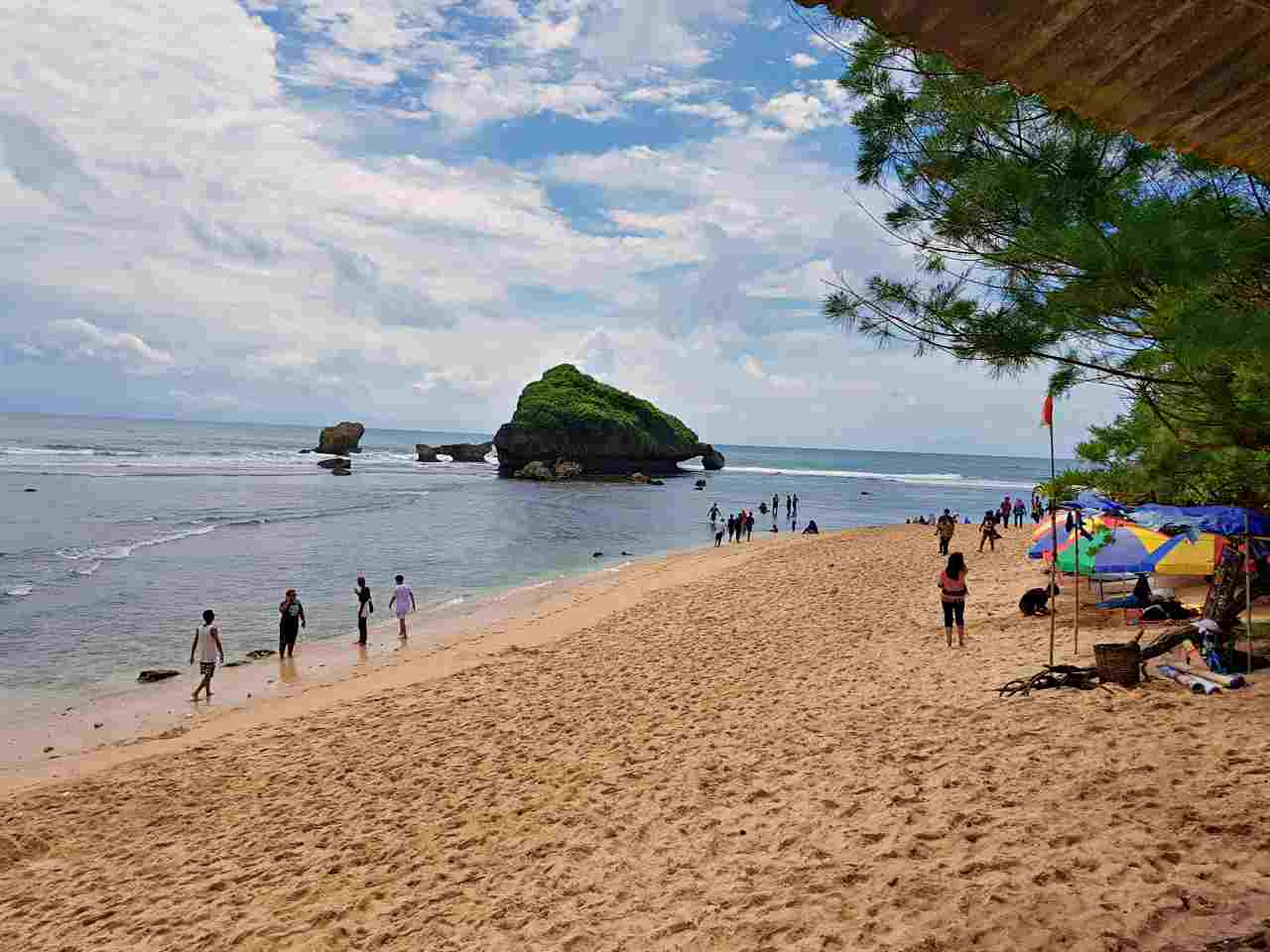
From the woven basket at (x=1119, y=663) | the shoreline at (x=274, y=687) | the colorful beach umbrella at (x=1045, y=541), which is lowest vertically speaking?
the shoreline at (x=274, y=687)

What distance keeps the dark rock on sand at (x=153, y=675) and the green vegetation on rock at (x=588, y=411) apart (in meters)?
66.2

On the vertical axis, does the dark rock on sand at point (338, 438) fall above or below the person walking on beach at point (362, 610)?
above

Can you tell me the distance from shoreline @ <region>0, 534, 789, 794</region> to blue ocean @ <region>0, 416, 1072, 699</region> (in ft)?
3.93

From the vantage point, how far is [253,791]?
336 inches

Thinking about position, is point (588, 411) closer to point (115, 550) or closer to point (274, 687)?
point (115, 550)

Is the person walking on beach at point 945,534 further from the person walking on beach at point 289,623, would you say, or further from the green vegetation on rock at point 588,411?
the green vegetation on rock at point 588,411

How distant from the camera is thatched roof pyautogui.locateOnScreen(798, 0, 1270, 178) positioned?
2.13 metres

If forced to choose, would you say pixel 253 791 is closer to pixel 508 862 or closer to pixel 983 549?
pixel 508 862

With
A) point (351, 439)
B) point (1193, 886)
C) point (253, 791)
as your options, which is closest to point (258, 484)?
point (351, 439)

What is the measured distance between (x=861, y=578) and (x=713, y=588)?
4028 mm

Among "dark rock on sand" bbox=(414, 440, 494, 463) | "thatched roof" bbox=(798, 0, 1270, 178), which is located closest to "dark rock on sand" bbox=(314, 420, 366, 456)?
"dark rock on sand" bbox=(414, 440, 494, 463)

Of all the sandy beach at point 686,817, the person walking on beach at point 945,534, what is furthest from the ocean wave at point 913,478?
the sandy beach at point 686,817

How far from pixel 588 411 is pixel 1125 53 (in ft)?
264

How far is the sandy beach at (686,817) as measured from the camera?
462 centimetres
